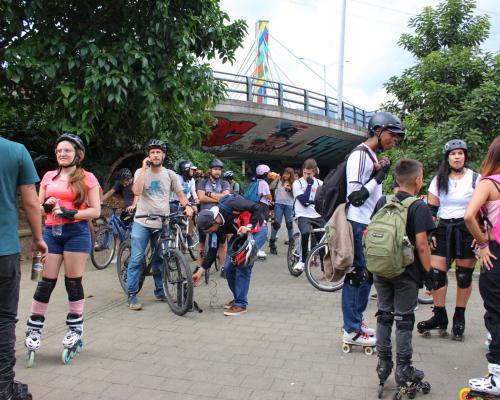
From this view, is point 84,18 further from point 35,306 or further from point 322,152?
point 322,152

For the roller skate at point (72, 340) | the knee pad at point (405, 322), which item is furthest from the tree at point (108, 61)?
the knee pad at point (405, 322)

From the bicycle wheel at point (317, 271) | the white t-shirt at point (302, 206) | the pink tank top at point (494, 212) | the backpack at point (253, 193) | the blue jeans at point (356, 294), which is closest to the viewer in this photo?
the pink tank top at point (494, 212)

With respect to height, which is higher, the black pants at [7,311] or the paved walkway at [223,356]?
the black pants at [7,311]

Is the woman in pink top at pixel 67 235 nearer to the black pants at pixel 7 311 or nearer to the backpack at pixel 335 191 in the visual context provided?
the black pants at pixel 7 311

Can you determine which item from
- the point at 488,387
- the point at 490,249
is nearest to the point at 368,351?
the point at 488,387

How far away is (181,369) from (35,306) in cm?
131

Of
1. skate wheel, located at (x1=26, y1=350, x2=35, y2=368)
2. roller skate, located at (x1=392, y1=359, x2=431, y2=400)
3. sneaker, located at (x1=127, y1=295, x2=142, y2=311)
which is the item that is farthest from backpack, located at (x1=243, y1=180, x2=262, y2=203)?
roller skate, located at (x1=392, y1=359, x2=431, y2=400)

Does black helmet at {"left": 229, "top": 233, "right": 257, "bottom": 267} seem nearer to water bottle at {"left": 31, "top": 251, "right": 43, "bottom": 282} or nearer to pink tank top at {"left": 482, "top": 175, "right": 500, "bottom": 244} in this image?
water bottle at {"left": 31, "top": 251, "right": 43, "bottom": 282}

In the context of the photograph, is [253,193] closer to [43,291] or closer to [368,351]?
[368,351]

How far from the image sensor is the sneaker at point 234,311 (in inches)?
213

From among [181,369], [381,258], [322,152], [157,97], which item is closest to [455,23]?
[157,97]

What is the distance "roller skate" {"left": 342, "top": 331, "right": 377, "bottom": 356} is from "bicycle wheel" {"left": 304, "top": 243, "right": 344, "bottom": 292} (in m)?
2.53

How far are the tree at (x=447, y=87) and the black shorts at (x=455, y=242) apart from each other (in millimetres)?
4762

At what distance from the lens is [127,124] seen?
9.07 m
